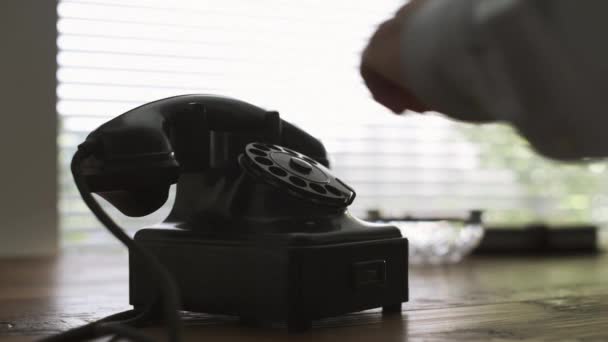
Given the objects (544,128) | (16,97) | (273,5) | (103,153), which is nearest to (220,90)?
(273,5)

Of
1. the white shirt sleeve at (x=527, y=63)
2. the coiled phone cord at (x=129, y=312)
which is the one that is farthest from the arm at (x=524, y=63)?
the coiled phone cord at (x=129, y=312)

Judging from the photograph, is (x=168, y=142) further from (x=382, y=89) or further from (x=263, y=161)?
(x=382, y=89)

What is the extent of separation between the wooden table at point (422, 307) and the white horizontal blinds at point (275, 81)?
407mm

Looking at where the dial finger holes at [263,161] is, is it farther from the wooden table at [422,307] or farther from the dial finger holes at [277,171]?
the wooden table at [422,307]

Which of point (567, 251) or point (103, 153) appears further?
point (567, 251)

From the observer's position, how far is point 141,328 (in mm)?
644

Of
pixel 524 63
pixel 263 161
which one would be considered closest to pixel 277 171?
pixel 263 161

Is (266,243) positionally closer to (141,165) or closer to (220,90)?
(141,165)

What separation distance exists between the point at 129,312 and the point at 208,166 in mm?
156

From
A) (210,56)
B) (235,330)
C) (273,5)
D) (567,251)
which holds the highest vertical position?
(273,5)

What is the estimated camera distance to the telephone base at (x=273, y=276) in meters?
0.62

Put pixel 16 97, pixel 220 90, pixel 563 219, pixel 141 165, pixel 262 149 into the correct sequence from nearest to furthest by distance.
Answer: pixel 141 165
pixel 262 149
pixel 16 97
pixel 220 90
pixel 563 219

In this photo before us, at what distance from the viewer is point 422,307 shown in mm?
800

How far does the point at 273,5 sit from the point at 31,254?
0.75 metres
